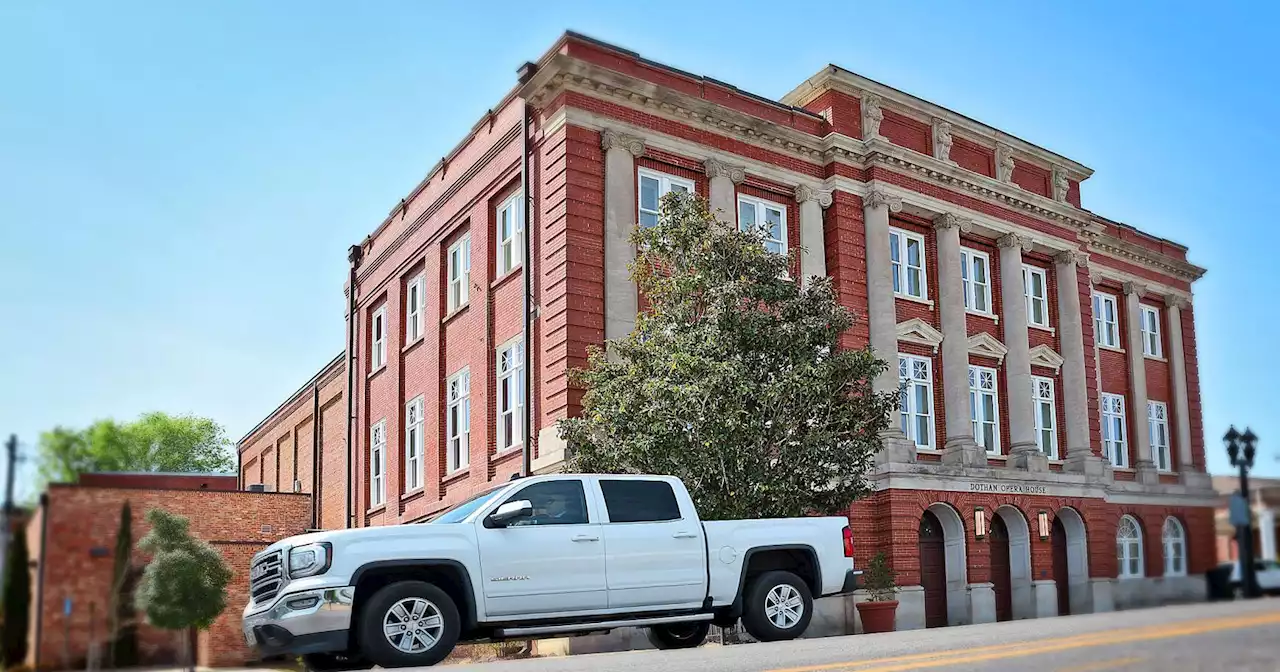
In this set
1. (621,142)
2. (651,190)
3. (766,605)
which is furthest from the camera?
(651,190)

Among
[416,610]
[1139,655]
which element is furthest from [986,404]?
[1139,655]

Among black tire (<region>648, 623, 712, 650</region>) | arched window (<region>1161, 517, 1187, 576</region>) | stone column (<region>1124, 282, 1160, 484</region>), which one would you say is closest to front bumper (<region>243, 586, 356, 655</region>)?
black tire (<region>648, 623, 712, 650</region>)

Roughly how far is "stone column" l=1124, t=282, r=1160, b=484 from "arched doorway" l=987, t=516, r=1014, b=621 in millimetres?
8619

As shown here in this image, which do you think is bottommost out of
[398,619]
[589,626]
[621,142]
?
[589,626]

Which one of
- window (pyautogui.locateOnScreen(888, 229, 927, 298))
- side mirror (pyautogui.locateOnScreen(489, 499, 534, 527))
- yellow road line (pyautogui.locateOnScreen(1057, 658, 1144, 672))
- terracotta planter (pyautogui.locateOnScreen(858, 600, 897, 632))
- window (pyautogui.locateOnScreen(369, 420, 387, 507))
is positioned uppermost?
window (pyautogui.locateOnScreen(888, 229, 927, 298))

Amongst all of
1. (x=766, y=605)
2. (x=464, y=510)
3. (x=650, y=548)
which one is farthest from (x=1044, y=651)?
(x=464, y=510)

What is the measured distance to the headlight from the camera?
11.6m

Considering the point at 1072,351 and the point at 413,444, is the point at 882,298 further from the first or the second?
the point at 413,444

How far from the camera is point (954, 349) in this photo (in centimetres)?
3406

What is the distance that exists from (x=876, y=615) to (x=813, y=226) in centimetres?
1004

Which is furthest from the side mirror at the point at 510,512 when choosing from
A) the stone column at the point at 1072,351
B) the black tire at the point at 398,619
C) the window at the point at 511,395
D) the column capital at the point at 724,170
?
the stone column at the point at 1072,351

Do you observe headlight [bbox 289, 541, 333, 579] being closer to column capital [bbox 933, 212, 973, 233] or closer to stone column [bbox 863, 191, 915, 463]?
stone column [bbox 863, 191, 915, 463]

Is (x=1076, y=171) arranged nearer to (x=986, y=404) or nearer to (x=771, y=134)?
(x=986, y=404)

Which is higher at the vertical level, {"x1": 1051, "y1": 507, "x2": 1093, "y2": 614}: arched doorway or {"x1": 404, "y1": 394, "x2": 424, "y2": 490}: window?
{"x1": 404, "y1": 394, "x2": 424, "y2": 490}: window
